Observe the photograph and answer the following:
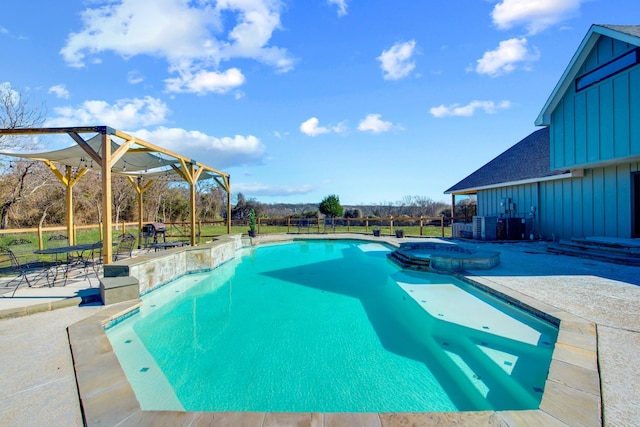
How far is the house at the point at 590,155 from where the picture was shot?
8617 millimetres

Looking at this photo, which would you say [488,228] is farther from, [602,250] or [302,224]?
[302,224]

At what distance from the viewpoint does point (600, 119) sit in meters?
9.34

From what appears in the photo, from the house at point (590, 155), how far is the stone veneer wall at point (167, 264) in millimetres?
10716

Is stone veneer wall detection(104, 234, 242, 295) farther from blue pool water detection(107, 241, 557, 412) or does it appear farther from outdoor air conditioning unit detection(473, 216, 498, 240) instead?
outdoor air conditioning unit detection(473, 216, 498, 240)

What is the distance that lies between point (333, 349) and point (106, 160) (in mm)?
5421

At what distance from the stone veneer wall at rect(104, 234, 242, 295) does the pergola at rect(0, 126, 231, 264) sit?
736 mm

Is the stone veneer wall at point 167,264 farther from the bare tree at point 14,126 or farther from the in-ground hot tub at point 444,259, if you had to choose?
the bare tree at point 14,126

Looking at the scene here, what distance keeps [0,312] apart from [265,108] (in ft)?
39.8

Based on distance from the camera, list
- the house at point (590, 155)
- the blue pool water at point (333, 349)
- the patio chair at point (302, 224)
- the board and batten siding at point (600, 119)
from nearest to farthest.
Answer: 1. the blue pool water at point (333, 349)
2. the board and batten siding at point (600, 119)
3. the house at point (590, 155)
4. the patio chair at point (302, 224)

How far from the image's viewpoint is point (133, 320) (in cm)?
477

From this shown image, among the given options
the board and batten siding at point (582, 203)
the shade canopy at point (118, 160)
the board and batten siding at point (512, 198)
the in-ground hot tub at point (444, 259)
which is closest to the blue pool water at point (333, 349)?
the in-ground hot tub at point (444, 259)

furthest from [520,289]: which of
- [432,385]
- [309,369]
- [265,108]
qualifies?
[265,108]

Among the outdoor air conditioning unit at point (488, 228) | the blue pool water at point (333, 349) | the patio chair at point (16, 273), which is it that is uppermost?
the outdoor air conditioning unit at point (488, 228)

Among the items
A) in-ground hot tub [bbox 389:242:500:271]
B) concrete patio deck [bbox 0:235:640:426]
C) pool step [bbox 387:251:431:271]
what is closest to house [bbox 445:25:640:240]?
concrete patio deck [bbox 0:235:640:426]
